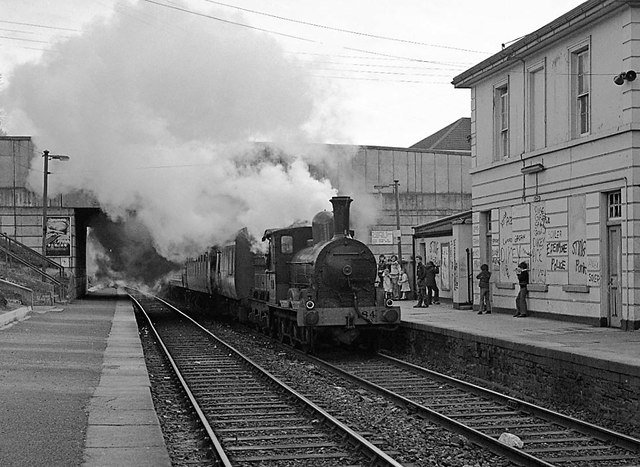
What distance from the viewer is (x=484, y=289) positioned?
69.6 ft

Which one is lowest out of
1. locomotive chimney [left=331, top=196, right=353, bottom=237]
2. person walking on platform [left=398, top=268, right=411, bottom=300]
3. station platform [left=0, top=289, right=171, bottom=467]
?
station platform [left=0, top=289, right=171, bottom=467]

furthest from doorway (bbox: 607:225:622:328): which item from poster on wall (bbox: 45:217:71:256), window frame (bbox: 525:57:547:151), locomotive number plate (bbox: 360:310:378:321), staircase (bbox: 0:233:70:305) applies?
poster on wall (bbox: 45:217:71:256)

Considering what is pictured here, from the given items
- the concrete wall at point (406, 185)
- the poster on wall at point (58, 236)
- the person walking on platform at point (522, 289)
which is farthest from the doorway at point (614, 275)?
the poster on wall at point (58, 236)

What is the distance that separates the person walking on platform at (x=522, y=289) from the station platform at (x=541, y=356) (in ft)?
0.93

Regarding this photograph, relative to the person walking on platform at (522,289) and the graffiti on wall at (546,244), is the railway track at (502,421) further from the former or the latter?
the person walking on platform at (522,289)

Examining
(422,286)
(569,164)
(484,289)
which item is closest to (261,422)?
(569,164)

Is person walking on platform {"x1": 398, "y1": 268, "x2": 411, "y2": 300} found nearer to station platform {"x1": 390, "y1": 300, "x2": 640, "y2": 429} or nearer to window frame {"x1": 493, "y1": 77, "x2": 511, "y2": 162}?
window frame {"x1": 493, "y1": 77, "x2": 511, "y2": 162}

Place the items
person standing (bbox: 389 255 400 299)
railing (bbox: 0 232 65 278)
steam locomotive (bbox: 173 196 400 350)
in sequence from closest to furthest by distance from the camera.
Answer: steam locomotive (bbox: 173 196 400 350) < person standing (bbox: 389 255 400 299) < railing (bbox: 0 232 65 278)

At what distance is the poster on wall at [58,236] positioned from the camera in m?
36.4

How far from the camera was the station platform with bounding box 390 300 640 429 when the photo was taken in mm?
10672

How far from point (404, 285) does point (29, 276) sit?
47.7ft

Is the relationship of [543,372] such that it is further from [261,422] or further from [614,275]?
[614,275]

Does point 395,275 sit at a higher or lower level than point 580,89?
lower

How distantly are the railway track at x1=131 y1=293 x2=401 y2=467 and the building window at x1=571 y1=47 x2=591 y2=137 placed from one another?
825cm
